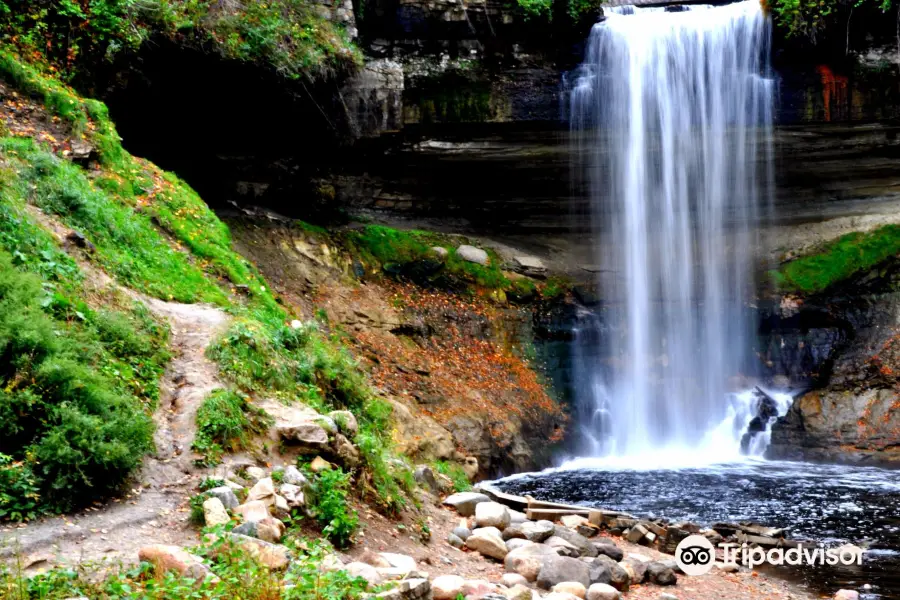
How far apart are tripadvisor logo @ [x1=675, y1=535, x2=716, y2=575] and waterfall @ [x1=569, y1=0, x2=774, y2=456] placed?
7881 millimetres

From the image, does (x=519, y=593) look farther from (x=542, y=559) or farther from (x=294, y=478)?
(x=294, y=478)

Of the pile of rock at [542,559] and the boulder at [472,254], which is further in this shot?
the boulder at [472,254]

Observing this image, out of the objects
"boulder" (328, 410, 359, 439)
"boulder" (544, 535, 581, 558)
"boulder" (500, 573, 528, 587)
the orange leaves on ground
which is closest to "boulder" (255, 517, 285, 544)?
"boulder" (328, 410, 359, 439)

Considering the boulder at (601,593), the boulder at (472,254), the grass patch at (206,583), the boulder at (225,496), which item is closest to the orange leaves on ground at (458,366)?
the boulder at (472,254)

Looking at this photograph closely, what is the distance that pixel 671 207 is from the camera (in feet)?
63.3

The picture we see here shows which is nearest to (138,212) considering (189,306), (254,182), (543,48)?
(189,306)

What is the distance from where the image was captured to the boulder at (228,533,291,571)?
444cm

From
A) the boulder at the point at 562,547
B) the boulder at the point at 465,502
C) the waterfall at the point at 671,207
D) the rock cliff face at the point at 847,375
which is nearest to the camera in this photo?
the boulder at the point at 562,547

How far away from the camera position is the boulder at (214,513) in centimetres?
497

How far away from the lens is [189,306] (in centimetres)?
855

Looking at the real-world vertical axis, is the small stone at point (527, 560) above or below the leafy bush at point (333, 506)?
below

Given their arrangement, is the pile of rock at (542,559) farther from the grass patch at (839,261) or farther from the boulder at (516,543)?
the grass patch at (839,261)

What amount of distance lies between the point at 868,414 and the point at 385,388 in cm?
1085

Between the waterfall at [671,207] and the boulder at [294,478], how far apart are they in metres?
12.1
